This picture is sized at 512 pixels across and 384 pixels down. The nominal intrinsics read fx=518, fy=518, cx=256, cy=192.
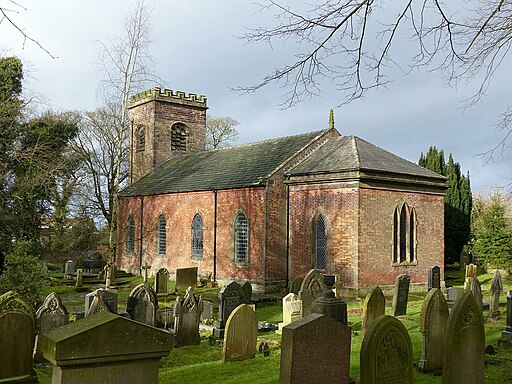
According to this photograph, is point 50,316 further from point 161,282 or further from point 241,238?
point 241,238

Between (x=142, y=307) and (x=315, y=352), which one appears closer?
(x=315, y=352)

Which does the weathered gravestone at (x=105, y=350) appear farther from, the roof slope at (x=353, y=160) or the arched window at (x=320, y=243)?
the arched window at (x=320, y=243)

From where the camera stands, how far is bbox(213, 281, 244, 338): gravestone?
1285 cm

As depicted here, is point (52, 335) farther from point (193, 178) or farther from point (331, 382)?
point (193, 178)

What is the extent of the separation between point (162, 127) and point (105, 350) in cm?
3092

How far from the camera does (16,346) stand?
27.1 ft

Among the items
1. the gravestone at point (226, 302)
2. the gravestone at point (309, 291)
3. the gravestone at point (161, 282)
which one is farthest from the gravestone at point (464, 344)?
the gravestone at point (161, 282)

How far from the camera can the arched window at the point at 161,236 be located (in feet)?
97.0

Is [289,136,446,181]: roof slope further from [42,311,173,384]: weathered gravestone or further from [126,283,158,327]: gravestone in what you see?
[42,311,173,384]: weathered gravestone

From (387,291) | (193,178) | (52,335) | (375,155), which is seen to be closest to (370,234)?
(387,291)

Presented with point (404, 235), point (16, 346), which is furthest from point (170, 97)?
point (16, 346)

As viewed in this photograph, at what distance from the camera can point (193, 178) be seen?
92.9 feet

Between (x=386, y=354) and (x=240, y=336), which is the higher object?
(x=386, y=354)

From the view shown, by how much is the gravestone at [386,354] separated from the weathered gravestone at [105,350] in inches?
108
